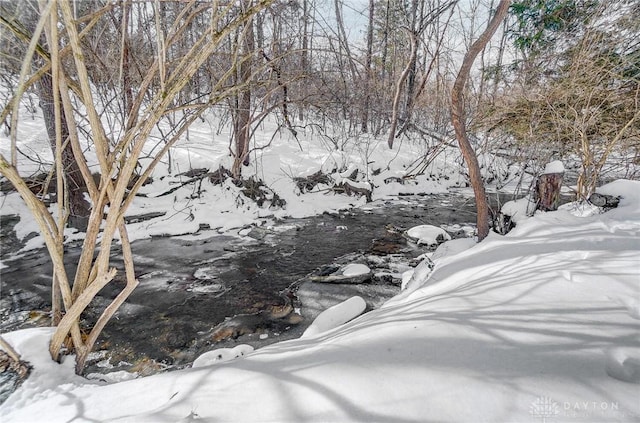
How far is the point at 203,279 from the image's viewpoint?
386 cm

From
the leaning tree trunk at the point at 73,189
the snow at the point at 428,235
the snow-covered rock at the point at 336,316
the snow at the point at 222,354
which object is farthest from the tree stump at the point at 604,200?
the leaning tree trunk at the point at 73,189

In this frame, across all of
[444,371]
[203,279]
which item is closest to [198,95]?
[203,279]

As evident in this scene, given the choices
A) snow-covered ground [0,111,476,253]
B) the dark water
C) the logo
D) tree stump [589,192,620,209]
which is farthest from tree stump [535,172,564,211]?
the logo

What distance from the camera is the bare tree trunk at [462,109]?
2773mm

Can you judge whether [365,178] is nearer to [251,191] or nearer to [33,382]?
[251,191]

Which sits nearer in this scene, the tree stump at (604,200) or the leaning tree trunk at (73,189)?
the tree stump at (604,200)

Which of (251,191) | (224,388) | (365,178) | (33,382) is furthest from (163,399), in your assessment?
(365,178)

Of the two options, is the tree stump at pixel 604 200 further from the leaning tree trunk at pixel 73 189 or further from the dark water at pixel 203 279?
the leaning tree trunk at pixel 73 189

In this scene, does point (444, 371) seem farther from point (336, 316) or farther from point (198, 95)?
point (198, 95)

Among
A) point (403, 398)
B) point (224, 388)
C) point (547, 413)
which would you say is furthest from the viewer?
point (224, 388)

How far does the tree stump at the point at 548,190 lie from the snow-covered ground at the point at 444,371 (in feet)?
5.58

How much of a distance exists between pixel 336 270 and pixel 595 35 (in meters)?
3.86

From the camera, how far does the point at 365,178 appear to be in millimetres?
8375

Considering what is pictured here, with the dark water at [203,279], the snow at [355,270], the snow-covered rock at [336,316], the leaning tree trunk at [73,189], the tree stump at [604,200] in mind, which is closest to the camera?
the snow-covered rock at [336,316]
